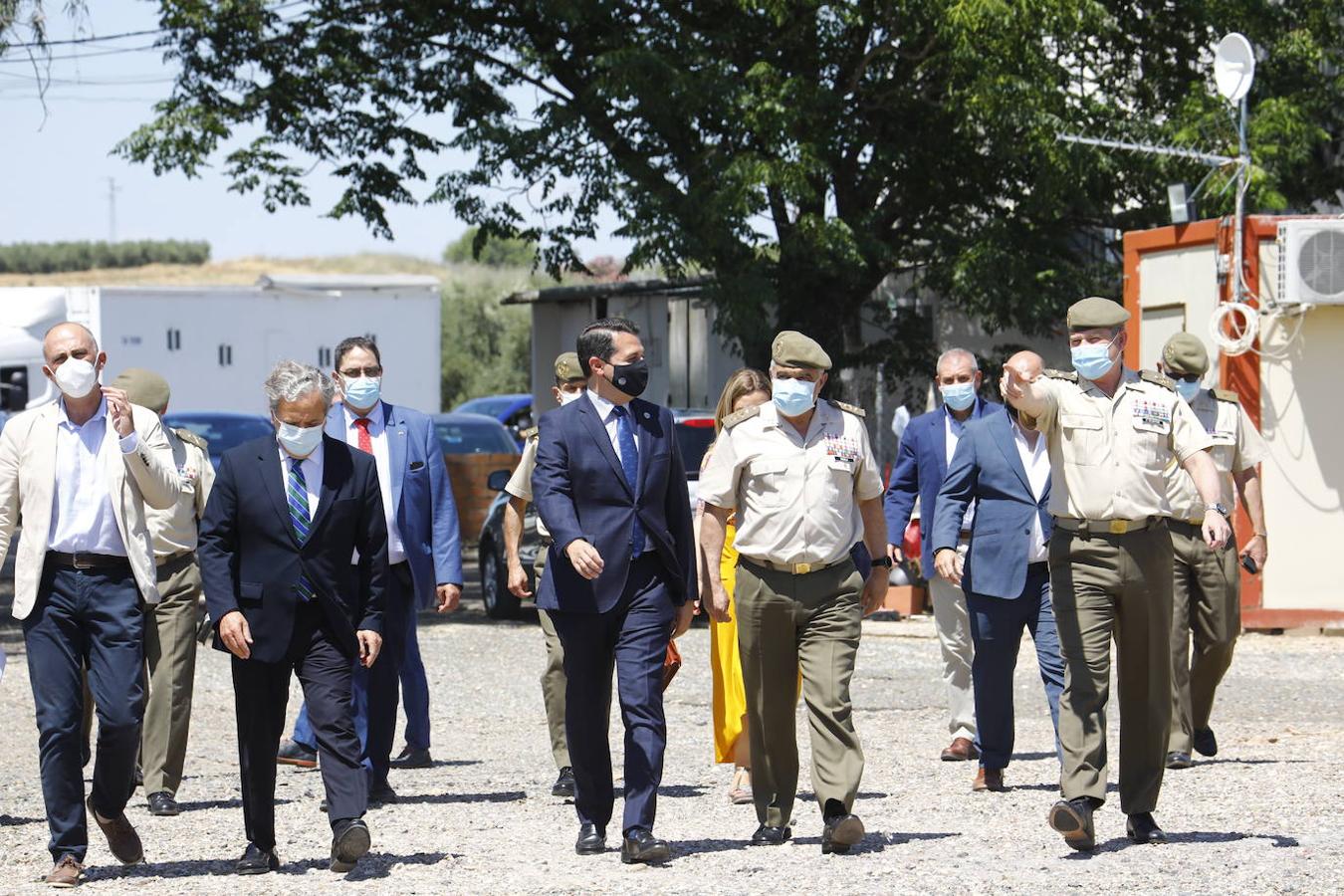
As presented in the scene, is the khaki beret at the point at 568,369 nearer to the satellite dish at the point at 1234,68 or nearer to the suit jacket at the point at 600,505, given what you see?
the suit jacket at the point at 600,505

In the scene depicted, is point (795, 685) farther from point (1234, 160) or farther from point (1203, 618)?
point (1234, 160)

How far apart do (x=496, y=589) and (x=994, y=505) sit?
982 cm

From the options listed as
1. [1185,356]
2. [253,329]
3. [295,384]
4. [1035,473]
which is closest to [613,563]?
[295,384]

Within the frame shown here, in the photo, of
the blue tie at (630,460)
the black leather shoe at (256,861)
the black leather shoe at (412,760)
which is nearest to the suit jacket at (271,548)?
the black leather shoe at (256,861)

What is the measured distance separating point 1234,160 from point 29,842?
Answer: 12360 millimetres

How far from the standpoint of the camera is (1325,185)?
22.6 m

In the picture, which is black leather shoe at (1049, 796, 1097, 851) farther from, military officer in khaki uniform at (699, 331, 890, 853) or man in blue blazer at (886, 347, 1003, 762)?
man in blue blazer at (886, 347, 1003, 762)

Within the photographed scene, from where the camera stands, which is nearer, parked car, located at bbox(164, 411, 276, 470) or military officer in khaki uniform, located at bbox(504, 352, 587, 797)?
military officer in khaki uniform, located at bbox(504, 352, 587, 797)

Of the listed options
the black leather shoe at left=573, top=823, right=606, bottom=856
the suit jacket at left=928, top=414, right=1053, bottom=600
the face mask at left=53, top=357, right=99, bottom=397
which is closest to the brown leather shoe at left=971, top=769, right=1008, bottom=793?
the suit jacket at left=928, top=414, right=1053, bottom=600

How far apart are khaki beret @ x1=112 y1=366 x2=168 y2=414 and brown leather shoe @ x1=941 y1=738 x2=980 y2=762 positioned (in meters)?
4.04

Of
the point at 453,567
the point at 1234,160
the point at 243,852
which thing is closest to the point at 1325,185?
the point at 1234,160

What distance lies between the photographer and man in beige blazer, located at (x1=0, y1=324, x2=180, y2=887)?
7.34m

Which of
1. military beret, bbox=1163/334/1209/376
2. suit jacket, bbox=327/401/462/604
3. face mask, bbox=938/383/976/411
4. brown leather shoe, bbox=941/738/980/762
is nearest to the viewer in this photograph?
suit jacket, bbox=327/401/462/604

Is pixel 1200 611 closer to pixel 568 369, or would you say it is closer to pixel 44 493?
pixel 568 369
